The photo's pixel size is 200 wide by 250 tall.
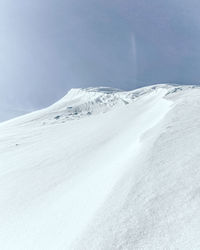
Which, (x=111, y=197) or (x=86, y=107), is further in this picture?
(x=86, y=107)

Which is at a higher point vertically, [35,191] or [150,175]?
[150,175]

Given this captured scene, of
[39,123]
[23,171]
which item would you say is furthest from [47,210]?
[39,123]

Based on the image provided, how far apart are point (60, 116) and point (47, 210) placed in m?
5.00

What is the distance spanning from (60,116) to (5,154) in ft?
9.92

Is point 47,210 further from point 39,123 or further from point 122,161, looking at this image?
point 39,123

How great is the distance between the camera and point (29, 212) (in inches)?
55.8

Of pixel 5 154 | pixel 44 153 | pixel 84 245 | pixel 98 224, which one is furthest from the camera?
pixel 5 154

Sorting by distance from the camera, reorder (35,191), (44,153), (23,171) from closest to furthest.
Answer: (35,191) → (23,171) → (44,153)

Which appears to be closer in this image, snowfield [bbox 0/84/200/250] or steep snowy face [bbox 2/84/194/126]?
snowfield [bbox 0/84/200/250]

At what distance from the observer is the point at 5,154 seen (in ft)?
10.9

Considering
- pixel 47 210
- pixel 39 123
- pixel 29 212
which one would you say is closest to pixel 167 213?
pixel 47 210

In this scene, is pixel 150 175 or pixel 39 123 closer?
pixel 150 175

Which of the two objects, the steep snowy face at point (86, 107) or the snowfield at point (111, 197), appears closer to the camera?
the snowfield at point (111, 197)

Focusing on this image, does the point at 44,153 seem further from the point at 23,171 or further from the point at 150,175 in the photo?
the point at 150,175
